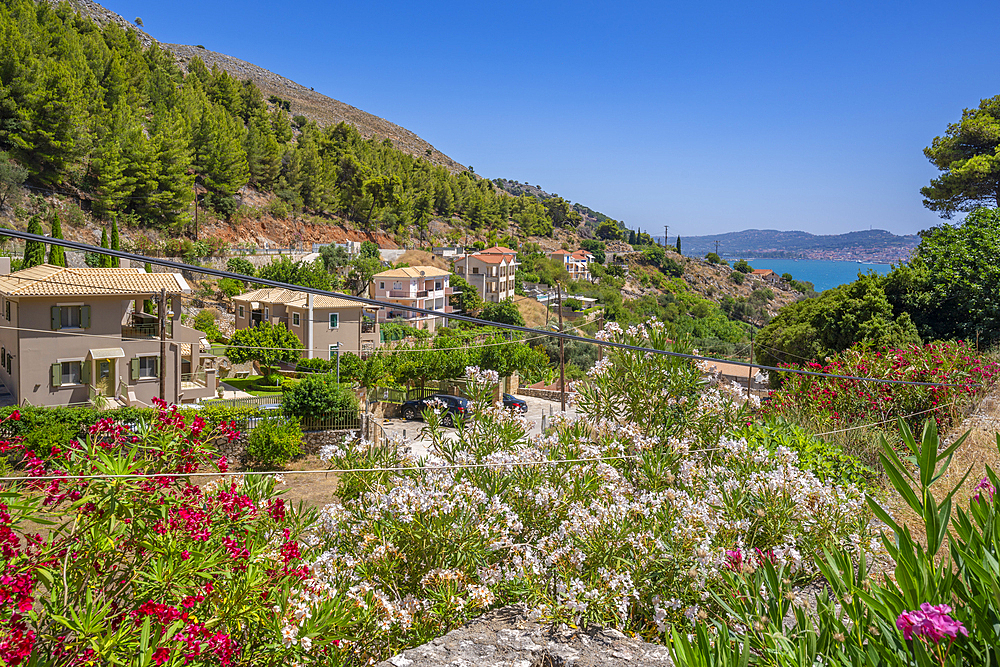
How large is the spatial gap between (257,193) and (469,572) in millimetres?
48511

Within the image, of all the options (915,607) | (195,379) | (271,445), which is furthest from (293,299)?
(915,607)

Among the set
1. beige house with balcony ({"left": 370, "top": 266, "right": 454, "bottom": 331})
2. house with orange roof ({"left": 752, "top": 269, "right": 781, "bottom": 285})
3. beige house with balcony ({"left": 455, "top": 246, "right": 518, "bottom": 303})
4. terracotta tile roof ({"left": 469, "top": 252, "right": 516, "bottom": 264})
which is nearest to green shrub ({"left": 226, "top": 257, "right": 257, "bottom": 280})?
beige house with balcony ({"left": 370, "top": 266, "right": 454, "bottom": 331})

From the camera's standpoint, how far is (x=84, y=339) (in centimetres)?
1546

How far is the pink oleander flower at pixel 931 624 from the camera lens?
1042 millimetres

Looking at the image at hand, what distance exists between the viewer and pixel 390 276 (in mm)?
35781

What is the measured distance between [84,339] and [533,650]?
1738 centimetres

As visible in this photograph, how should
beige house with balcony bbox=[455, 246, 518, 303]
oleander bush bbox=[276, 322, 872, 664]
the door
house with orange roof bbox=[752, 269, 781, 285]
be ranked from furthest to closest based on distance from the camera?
house with orange roof bbox=[752, 269, 781, 285] < beige house with balcony bbox=[455, 246, 518, 303] < the door < oleander bush bbox=[276, 322, 872, 664]

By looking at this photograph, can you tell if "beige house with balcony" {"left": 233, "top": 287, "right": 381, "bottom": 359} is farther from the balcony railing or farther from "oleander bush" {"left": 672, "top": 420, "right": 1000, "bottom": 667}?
"oleander bush" {"left": 672, "top": 420, "right": 1000, "bottom": 667}

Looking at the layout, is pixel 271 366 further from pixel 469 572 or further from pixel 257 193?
pixel 257 193

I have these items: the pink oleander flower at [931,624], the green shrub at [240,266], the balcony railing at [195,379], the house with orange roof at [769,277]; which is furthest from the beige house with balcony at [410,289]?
the house with orange roof at [769,277]

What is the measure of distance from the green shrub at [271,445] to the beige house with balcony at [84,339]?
2.81m

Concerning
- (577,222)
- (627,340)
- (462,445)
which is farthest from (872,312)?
(577,222)

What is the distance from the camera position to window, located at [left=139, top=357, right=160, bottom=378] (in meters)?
16.7

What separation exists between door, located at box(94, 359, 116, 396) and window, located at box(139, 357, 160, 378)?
80 cm
